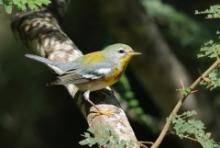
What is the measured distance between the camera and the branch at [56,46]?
2.83 metres

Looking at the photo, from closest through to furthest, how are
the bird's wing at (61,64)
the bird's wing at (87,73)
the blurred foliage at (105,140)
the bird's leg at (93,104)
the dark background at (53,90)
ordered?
1. the blurred foliage at (105,140)
2. the bird's leg at (93,104)
3. the bird's wing at (61,64)
4. the bird's wing at (87,73)
5. the dark background at (53,90)

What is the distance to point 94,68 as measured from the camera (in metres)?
3.62

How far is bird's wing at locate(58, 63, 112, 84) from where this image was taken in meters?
3.43

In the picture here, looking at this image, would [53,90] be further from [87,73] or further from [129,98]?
[87,73]

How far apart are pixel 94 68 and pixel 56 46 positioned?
0.36 m

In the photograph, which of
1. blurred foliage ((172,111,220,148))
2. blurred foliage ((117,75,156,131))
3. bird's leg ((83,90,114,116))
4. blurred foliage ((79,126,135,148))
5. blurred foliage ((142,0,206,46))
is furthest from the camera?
blurred foliage ((142,0,206,46))

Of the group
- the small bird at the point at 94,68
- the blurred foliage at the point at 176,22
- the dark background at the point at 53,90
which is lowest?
the dark background at the point at 53,90

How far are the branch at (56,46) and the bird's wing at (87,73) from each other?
0.21 ft

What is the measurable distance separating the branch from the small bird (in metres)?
0.04

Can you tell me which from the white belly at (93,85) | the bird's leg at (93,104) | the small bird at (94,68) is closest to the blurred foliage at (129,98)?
the small bird at (94,68)

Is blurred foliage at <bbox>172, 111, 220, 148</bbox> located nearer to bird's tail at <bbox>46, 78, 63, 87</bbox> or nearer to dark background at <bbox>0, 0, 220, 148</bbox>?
bird's tail at <bbox>46, 78, 63, 87</bbox>

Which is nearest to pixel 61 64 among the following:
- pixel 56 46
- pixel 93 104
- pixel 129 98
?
pixel 56 46

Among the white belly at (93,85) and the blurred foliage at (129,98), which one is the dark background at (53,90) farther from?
the white belly at (93,85)

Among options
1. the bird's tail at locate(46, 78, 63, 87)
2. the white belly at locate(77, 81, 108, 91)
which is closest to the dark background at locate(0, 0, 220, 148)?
the white belly at locate(77, 81, 108, 91)
